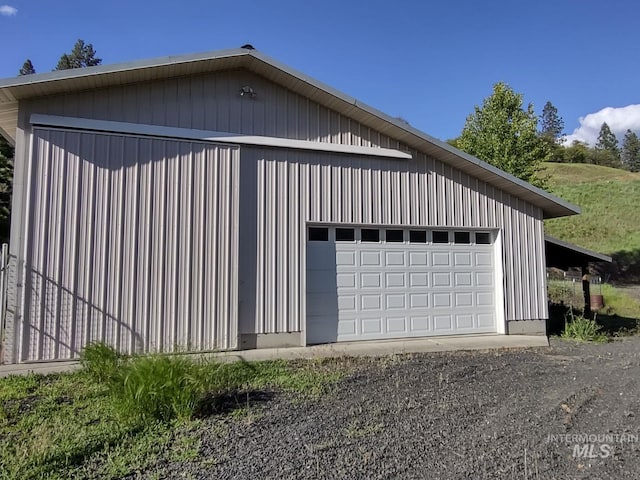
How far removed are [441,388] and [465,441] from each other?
1.79 m

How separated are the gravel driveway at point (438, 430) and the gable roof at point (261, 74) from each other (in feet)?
14.4

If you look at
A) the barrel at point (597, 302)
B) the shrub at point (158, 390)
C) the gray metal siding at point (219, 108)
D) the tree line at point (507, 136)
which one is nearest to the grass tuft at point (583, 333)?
the gray metal siding at point (219, 108)

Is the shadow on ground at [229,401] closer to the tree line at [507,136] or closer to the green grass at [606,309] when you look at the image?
the green grass at [606,309]

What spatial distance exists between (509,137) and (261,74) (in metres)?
16.7

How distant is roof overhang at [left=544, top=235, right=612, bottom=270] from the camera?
36.4 feet

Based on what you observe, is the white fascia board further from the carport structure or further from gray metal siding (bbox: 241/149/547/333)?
the carport structure

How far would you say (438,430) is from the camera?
423 cm

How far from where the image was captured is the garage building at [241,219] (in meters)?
7.16

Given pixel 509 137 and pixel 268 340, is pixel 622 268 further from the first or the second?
pixel 268 340

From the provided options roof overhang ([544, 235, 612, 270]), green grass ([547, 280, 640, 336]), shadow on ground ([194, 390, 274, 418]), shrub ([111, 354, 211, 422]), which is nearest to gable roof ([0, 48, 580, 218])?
roof overhang ([544, 235, 612, 270])

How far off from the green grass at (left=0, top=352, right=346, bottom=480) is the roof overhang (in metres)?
7.41

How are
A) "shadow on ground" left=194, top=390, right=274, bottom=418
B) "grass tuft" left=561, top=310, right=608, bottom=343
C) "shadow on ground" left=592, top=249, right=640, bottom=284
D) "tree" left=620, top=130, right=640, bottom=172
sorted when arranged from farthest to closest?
"tree" left=620, top=130, right=640, bottom=172 < "shadow on ground" left=592, top=249, right=640, bottom=284 < "grass tuft" left=561, top=310, right=608, bottom=343 < "shadow on ground" left=194, top=390, right=274, bottom=418

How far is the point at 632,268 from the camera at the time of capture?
26.9 metres

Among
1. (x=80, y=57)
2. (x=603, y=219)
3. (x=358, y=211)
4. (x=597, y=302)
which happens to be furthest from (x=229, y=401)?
(x=80, y=57)
